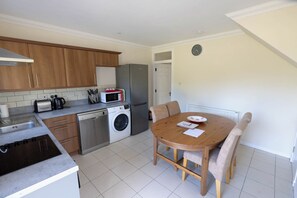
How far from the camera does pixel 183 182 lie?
1.99 m

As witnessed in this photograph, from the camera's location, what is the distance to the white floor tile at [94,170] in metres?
2.13

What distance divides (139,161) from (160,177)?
1.69ft

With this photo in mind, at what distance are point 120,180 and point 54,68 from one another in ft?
7.10

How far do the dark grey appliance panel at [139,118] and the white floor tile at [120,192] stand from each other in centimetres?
159

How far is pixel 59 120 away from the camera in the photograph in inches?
91.8

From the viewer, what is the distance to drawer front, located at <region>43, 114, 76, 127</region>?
7.27 ft

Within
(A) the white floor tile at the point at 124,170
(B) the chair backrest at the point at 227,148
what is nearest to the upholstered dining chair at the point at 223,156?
(B) the chair backrest at the point at 227,148

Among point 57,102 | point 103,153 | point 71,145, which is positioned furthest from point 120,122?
point 57,102

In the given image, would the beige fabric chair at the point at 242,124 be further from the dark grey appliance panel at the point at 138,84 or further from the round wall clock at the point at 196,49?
the dark grey appliance panel at the point at 138,84

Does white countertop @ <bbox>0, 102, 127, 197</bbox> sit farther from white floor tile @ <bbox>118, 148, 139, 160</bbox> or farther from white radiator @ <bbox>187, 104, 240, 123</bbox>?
white radiator @ <bbox>187, 104, 240, 123</bbox>

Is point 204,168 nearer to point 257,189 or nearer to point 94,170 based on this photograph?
point 257,189

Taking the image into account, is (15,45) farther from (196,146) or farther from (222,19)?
(222,19)

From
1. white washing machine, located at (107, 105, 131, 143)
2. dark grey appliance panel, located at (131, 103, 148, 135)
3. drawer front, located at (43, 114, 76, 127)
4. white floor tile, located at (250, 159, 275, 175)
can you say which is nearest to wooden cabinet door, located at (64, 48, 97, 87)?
drawer front, located at (43, 114, 76, 127)

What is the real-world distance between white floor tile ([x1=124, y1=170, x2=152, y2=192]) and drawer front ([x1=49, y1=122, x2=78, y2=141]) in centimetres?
128
